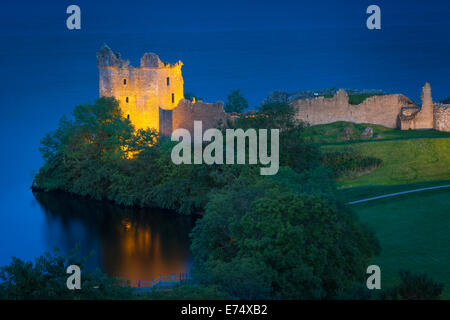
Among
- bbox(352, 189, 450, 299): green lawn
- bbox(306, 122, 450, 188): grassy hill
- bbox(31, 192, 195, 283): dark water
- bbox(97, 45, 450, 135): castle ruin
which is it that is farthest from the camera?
bbox(97, 45, 450, 135): castle ruin

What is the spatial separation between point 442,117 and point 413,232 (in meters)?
22.5

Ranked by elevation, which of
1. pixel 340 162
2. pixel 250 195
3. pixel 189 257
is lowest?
pixel 189 257

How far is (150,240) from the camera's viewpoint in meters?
33.2

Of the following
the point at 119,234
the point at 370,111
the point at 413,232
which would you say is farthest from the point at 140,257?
the point at 370,111

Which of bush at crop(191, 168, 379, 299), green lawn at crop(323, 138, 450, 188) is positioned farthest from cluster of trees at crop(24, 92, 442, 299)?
green lawn at crop(323, 138, 450, 188)

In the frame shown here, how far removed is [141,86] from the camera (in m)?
49.8

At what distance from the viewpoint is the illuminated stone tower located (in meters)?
49.7

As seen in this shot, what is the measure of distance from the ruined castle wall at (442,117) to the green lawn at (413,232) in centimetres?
1542

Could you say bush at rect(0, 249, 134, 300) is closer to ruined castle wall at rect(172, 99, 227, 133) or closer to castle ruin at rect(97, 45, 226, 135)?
ruined castle wall at rect(172, 99, 227, 133)

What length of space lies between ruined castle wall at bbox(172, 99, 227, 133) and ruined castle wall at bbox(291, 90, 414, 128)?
6.45 metres

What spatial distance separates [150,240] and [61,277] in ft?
58.4

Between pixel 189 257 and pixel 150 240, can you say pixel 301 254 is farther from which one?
pixel 150 240

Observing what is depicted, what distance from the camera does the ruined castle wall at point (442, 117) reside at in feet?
146
